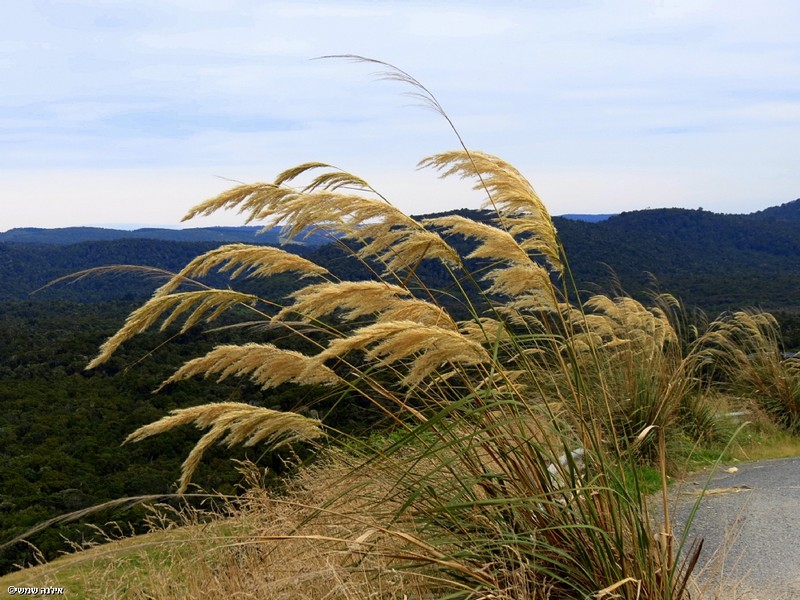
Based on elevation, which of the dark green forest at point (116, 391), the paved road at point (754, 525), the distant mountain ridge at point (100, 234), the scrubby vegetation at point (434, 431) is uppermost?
the distant mountain ridge at point (100, 234)

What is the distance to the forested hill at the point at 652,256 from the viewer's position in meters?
50.8

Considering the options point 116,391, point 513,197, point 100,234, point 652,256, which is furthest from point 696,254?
point 100,234

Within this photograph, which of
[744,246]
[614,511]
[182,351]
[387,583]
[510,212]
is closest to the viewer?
[614,511]

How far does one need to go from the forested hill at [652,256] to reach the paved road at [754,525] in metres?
37.1

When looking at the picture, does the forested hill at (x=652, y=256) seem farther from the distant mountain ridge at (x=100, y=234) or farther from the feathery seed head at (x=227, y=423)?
the distant mountain ridge at (x=100, y=234)

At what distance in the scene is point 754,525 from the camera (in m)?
4.69

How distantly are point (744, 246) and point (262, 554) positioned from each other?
296 ft

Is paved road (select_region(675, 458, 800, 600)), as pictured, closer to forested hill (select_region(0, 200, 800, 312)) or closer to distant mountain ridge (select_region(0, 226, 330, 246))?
forested hill (select_region(0, 200, 800, 312))

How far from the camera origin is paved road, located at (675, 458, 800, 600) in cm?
373

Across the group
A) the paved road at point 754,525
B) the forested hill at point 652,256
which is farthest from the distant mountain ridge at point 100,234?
the paved road at point 754,525

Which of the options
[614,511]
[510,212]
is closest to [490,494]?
[614,511]

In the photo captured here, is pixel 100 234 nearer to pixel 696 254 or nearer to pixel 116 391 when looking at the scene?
pixel 696 254

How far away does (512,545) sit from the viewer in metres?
A: 2.87

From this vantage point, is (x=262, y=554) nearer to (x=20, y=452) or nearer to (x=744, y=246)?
(x=20, y=452)
